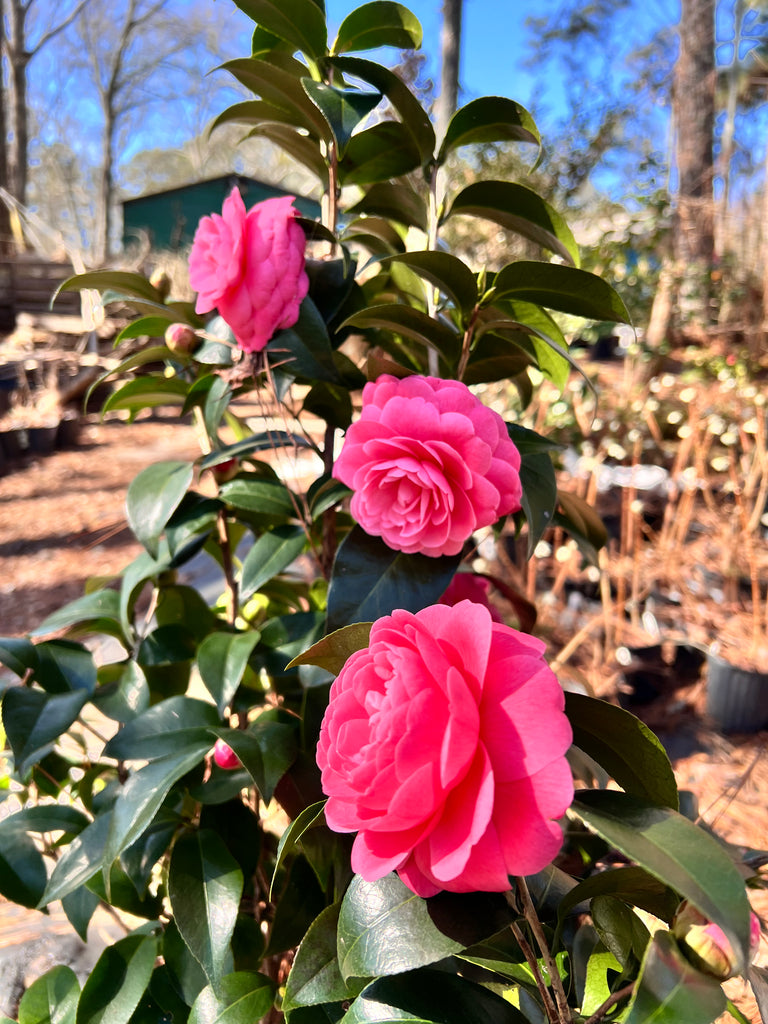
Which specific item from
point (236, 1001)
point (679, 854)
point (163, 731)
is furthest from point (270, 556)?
point (679, 854)

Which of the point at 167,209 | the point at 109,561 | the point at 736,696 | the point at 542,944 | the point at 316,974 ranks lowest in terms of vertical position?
the point at 109,561

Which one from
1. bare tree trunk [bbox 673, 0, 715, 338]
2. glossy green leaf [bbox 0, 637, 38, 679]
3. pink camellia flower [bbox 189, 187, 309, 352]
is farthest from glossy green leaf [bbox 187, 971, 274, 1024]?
bare tree trunk [bbox 673, 0, 715, 338]

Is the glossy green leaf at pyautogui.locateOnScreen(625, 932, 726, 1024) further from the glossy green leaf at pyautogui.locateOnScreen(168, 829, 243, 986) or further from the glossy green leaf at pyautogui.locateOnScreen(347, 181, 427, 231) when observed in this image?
the glossy green leaf at pyautogui.locateOnScreen(347, 181, 427, 231)

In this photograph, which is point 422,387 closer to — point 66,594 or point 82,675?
point 82,675

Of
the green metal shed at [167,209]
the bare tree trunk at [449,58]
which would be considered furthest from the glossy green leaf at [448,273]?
the green metal shed at [167,209]

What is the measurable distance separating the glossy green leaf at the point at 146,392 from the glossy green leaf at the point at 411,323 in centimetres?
29

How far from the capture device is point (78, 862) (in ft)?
2.17

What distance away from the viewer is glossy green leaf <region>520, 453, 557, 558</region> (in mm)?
631

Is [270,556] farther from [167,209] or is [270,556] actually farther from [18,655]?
[167,209]

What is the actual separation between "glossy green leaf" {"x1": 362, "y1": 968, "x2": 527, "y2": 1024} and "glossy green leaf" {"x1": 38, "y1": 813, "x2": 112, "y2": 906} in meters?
0.33

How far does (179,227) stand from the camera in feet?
41.5

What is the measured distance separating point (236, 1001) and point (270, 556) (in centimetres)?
42

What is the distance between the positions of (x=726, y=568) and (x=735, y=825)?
1118 mm

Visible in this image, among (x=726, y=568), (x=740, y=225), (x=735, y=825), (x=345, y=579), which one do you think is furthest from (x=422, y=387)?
(x=740, y=225)
